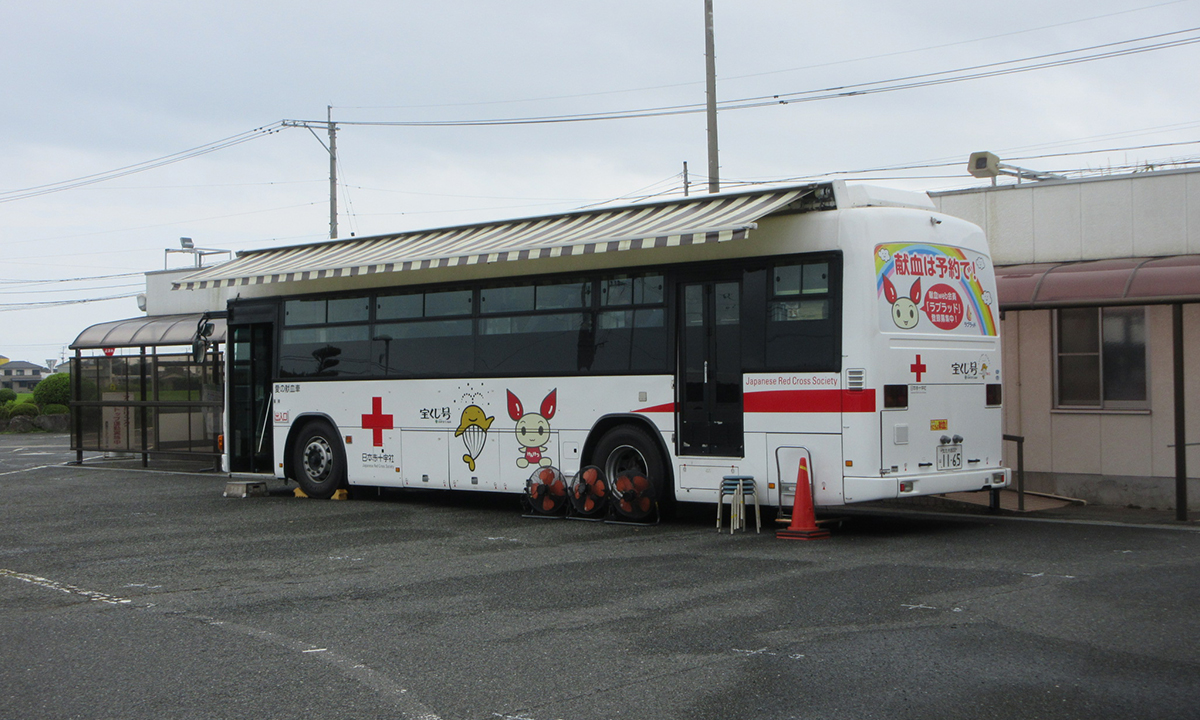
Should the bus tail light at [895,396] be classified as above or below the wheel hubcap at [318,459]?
above

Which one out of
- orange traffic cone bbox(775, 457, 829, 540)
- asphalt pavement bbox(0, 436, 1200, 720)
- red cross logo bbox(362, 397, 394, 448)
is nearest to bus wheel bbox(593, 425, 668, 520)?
asphalt pavement bbox(0, 436, 1200, 720)

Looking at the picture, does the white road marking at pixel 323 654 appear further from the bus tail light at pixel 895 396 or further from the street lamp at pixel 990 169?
the street lamp at pixel 990 169

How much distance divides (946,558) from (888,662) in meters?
3.67

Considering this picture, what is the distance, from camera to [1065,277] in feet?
43.5

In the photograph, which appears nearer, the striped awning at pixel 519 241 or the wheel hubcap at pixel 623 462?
the striped awning at pixel 519 241

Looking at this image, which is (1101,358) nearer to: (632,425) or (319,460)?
(632,425)

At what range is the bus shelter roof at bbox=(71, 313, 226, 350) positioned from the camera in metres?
21.6

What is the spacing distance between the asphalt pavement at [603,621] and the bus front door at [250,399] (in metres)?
4.14

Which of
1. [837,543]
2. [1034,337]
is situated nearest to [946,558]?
[837,543]

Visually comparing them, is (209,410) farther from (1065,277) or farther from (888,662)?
(888,662)

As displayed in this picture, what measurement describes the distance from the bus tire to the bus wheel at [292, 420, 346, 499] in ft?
14.8

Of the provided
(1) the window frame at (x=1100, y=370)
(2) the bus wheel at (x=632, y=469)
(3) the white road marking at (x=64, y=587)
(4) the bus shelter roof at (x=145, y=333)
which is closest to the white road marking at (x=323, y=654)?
(3) the white road marking at (x=64, y=587)

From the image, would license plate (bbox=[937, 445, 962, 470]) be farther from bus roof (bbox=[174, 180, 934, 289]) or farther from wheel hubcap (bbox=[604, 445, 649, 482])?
wheel hubcap (bbox=[604, 445, 649, 482])

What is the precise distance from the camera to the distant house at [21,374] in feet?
418
